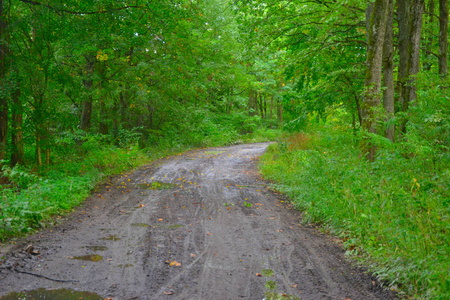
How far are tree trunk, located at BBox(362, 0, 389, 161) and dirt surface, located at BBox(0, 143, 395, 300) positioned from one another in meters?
3.13

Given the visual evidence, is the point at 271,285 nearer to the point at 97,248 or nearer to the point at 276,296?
the point at 276,296

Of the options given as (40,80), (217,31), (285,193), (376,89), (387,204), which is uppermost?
(217,31)

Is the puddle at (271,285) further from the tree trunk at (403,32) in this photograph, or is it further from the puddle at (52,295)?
the tree trunk at (403,32)

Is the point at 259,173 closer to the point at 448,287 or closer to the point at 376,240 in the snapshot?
the point at 376,240

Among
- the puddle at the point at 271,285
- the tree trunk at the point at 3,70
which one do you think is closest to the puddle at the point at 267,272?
the puddle at the point at 271,285

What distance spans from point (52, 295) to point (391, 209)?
199 inches

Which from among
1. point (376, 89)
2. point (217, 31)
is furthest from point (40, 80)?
point (217, 31)

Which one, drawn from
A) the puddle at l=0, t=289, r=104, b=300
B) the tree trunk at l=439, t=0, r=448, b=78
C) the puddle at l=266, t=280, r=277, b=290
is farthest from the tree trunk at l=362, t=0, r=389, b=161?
the puddle at l=0, t=289, r=104, b=300

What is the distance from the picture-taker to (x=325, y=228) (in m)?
6.40

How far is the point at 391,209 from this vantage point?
5.28 m

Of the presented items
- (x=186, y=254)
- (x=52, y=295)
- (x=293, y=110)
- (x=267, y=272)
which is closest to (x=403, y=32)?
(x=293, y=110)

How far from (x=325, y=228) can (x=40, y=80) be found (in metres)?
8.62

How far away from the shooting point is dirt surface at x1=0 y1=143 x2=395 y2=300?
4031 mm

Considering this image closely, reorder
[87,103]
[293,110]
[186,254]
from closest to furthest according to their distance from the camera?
[186,254] < [293,110] < [87,103]
